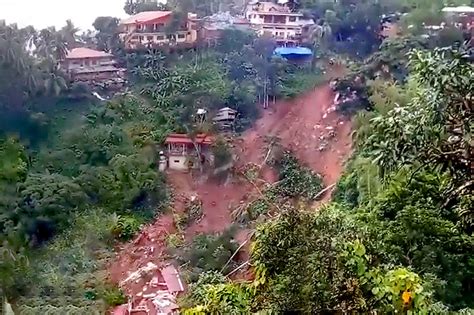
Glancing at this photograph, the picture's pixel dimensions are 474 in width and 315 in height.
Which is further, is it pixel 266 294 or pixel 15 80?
pixel 15 80

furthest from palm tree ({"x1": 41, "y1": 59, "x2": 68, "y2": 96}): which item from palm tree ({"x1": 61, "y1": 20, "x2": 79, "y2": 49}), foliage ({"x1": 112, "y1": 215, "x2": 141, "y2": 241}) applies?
foliage ({"x1": 112, "y1": 215, "x2": 141, "y2": 241})

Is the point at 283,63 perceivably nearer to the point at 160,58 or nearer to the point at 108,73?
the point at 160,58

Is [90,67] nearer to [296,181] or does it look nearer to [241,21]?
[241,21]

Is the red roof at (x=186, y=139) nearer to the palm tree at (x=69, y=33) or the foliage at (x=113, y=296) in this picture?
the palm tree at (x=69, y=33)

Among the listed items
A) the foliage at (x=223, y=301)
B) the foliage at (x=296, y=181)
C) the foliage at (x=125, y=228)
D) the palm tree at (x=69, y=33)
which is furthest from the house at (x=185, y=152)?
the foliage at (x=223, y=301)

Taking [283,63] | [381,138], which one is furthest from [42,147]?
[381,138]

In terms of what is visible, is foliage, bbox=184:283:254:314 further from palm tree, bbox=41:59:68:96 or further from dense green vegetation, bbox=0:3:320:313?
palm tree, bbox=41:59:68:96

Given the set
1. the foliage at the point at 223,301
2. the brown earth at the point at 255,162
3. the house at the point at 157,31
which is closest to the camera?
the foliage at the point at 223,301
